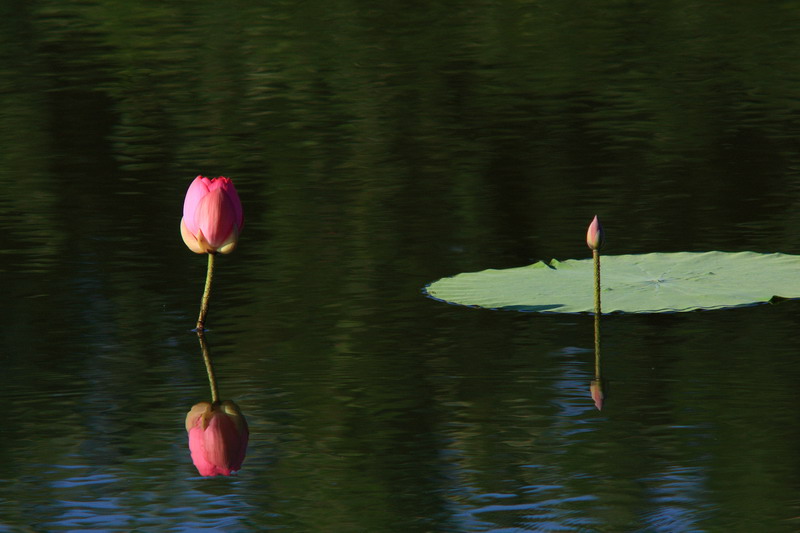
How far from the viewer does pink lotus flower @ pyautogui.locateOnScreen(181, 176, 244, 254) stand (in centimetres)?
376

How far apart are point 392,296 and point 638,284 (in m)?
0.70

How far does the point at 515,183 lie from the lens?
222 inches

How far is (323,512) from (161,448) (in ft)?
1.71

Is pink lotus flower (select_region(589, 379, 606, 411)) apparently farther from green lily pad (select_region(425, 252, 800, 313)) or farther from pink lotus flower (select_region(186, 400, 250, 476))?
pink lotus flower (select_region(186, 400, 250, 476))

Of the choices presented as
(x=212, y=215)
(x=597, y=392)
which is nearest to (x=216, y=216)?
(x=212, y=215)

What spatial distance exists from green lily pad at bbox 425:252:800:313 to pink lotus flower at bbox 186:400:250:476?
3.14 feet

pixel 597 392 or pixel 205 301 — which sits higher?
pixel 205 301

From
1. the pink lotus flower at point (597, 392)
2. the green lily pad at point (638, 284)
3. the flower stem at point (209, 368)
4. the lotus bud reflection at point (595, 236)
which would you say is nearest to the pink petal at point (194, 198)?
the flower stem at point (209, 368)

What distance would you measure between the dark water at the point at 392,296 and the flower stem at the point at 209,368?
0.07ft

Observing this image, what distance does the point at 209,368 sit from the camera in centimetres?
348

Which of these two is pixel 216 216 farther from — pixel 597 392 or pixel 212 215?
pixel 597 392

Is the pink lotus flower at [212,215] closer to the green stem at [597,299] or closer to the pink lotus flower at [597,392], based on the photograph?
the green stem at [597,299]

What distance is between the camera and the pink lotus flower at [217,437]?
2836 mm

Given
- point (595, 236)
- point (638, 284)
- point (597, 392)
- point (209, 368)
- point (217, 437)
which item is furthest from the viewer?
point (638, 284)
